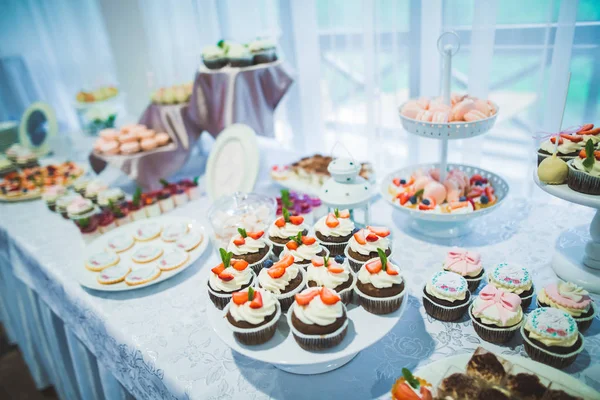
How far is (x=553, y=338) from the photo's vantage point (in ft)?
2.97

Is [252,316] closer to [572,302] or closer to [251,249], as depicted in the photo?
[251,249]

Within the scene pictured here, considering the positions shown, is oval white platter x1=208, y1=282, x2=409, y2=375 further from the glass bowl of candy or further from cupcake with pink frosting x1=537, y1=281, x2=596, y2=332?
the glass bowl of candy

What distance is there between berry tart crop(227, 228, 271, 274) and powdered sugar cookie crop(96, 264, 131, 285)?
448 mm

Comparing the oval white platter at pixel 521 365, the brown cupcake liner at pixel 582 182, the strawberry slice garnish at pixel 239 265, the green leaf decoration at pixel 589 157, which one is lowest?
the oval white platter at pixel 521 365

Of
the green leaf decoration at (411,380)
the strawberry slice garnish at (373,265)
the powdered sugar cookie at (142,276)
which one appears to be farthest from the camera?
the powdered sugar cookie at (142,276)

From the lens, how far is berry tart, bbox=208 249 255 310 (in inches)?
43.0

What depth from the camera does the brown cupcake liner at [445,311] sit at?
108 cm

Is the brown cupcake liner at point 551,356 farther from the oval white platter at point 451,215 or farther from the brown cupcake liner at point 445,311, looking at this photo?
the oval white platter at point 451,215

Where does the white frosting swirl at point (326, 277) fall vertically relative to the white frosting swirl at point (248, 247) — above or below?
above

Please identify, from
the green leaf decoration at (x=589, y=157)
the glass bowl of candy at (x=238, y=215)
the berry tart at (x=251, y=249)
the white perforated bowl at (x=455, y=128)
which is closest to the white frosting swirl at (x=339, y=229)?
the berry tart at (x=251, y=249)

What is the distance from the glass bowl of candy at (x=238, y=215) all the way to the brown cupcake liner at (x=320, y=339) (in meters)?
0.59

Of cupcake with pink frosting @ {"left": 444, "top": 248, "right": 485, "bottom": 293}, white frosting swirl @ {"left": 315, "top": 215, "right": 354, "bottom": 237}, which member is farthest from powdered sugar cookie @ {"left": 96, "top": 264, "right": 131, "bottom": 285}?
cupcake with pink frosting @ {"left": 444, "top": 248, "right": 485, "bottom": 293}

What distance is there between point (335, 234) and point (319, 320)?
38cm

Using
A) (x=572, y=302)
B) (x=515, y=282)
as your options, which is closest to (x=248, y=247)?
(x=515, y=282)
